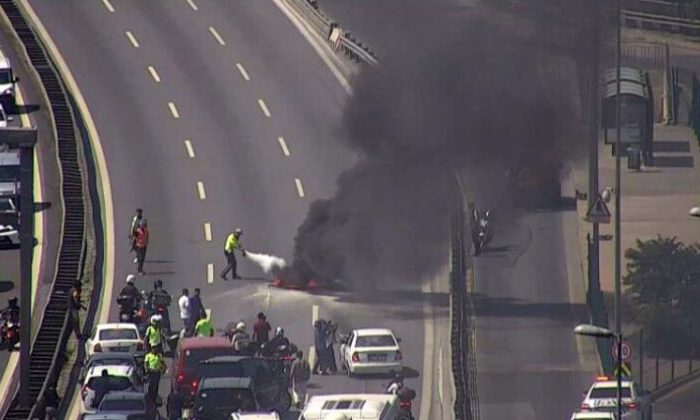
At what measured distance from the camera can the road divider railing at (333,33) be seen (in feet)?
318

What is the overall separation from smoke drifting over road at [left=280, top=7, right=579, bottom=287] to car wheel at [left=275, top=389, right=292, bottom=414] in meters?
13.1

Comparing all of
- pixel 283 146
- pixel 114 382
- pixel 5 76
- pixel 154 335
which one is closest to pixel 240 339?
pixel 154 335

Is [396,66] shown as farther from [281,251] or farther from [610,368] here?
[610,368]

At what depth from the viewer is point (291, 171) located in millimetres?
89750

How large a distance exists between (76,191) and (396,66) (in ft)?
42.4

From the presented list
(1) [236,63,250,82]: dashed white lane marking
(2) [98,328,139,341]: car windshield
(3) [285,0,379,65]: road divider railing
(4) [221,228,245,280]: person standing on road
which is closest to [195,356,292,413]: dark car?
(2) [98,328,139,341]: car windshield

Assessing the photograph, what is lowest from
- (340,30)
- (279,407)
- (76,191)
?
(279,407)

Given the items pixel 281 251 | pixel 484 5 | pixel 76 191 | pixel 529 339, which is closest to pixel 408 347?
pixel 529 339

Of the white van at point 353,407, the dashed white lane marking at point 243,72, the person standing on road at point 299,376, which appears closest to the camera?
the white van at point 353,407

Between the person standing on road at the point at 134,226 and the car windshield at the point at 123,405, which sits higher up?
the person standing on road at the point at 134,226

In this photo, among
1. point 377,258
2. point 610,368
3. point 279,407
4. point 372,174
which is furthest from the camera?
point 372,174

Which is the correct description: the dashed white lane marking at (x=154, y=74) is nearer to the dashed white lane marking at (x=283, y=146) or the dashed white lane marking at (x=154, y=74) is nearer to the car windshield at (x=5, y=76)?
the car windshield at (x=5, y=76)

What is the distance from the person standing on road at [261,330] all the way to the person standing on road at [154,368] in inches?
151

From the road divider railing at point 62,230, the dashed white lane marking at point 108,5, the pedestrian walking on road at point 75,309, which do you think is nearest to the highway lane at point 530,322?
the pedestrian walking on road at point 75,309
